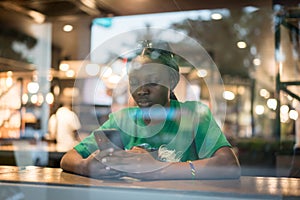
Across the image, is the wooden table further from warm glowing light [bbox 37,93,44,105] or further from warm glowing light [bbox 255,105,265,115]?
→ warm glowing light [bbox 255,105,265,115]

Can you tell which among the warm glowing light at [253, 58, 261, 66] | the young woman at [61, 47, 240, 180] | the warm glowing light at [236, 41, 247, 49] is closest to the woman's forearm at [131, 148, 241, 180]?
the young woman at [61, 47, 240, 180]

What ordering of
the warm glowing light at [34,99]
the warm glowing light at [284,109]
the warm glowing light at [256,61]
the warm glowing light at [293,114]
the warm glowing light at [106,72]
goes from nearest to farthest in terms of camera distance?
the warm glowing light at [106,72]
the warm glowing light at [34,99]
the warm glowing light at [293,114]
the warm glowing light at [284,109]
the warm glowing light at [256,61]

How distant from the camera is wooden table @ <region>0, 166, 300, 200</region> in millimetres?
591

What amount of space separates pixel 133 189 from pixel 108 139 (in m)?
0.20

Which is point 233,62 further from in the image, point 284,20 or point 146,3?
point 146,3

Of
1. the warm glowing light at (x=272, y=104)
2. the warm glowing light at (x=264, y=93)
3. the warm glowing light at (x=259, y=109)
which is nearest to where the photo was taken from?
the warm glowing light at (x=272, y=104)

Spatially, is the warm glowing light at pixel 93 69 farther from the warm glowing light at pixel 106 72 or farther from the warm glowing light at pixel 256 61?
the warm glowing light at pixel 256 61

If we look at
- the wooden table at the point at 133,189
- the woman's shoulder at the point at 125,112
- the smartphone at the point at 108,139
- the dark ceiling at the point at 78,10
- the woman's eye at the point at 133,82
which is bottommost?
the wooden table at the point at 133,189

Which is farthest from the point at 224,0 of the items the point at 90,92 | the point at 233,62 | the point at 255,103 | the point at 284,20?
the point at 255,103

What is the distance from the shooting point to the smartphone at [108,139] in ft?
2.59

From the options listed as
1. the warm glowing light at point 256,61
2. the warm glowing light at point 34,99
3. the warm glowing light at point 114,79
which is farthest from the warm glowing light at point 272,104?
the warm glowing light at point 114,79

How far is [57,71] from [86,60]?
45.9 inches

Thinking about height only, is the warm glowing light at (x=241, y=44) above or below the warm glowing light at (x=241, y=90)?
above

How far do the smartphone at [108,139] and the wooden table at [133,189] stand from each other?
89mm
